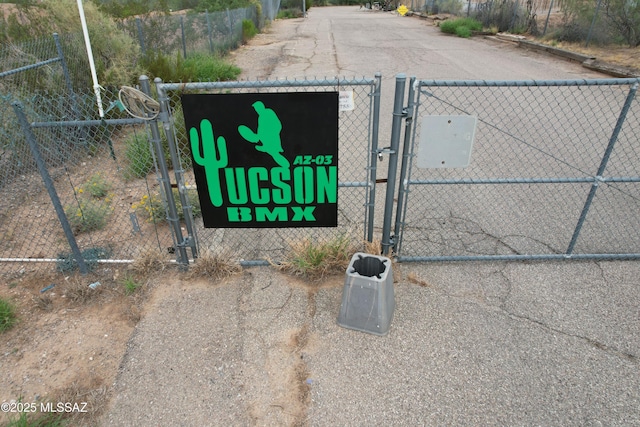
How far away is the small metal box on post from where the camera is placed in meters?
3.03

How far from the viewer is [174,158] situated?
345 cm

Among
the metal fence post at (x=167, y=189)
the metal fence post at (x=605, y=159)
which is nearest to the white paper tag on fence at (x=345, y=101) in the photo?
the metal fence post at (x=167, y=189)

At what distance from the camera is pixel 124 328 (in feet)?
10.7

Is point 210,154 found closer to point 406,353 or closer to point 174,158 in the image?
point 174,158

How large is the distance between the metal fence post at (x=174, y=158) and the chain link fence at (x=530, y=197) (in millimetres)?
1850

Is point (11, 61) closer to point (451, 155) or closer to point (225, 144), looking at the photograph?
point (225, 144)

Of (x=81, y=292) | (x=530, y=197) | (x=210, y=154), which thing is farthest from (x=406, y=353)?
(x=530, y=197)

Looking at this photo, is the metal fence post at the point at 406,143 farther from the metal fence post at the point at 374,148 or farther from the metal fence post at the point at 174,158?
the metal fence post at the point at 174,158

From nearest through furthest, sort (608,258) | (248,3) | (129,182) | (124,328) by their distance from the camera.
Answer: (124,328) → (608,258) → (129,182) → (248,3)

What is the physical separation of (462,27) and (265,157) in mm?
18875

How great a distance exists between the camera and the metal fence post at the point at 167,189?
3.27 meters

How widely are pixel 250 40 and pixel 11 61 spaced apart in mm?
13412

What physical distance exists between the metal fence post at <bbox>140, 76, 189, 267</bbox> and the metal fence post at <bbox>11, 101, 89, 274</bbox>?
836 millimetres

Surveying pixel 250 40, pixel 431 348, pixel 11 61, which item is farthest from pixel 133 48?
pixel 250 40
